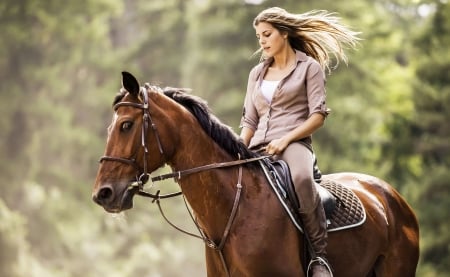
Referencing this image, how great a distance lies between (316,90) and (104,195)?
1.80 metres

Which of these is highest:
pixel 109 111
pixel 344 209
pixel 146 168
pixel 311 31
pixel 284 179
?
pixel 311 31

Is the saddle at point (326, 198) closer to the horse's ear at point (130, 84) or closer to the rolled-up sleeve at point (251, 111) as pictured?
the rolled-up sleeve at point (251, 111)

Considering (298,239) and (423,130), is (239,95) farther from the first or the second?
(298,239)

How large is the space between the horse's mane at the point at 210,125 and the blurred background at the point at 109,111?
56.7 ft

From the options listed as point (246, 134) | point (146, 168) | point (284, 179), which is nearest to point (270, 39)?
point (246, 134)

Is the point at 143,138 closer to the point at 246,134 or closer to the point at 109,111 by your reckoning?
the point at 246,134

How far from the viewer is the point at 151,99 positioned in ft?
24.7

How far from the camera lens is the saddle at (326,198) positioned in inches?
305

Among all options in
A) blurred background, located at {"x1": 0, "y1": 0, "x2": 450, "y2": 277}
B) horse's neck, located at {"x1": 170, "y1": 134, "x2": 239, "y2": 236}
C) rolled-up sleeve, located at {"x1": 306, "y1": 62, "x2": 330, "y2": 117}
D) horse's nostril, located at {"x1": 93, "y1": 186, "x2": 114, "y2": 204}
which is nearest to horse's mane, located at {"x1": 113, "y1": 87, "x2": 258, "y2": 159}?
horse's neck, located at {"x1": 170, "y1": 134, "x2": 239, "y2": 236}

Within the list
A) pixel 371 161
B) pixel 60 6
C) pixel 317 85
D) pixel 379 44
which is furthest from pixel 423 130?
pixel 317 85

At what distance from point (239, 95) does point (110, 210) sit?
23.9m

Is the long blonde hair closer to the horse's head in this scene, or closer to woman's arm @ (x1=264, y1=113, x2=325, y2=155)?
woman's arm @ (x1=264, y1=113, x2=325, y2=155)

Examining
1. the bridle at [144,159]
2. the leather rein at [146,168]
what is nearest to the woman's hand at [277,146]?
the leather rein at [146,168]

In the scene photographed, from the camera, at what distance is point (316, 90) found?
7.94 metres
